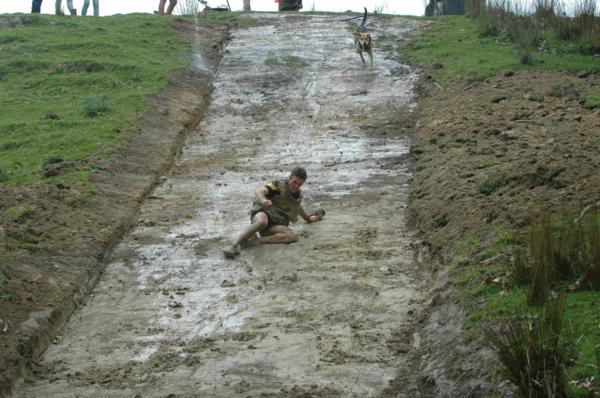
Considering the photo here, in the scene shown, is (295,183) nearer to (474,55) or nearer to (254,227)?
(254,227)

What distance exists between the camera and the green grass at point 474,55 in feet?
66.8

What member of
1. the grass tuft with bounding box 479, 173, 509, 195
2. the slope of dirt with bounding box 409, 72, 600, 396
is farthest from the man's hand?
the grass tuft with bounding box 479, 173, 509, 195

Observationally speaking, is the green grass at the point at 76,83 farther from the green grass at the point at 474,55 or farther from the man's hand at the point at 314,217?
the green grass at the point at 474,55

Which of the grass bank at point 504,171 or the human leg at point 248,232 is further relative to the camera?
the human leg at point 248,232

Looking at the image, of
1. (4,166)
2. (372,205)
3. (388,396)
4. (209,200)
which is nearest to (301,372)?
(388,396)

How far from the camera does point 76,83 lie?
21.6 metres

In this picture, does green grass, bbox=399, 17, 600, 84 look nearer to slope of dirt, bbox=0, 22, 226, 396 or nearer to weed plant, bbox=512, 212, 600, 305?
slope of dirt, bbox=0, 22, 226, 396

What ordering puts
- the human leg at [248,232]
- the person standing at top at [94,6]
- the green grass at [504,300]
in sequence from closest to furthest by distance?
the green grass at [504,300] → the human leg at [248,232] → the person standing at top at [94,6]

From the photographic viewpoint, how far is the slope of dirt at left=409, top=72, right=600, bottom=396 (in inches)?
326

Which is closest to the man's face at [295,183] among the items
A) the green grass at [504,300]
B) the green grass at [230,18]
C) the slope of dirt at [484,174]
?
the slope of dirt at [484,174]

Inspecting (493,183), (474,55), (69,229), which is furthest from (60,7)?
(493,183)

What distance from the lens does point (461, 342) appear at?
318 inches

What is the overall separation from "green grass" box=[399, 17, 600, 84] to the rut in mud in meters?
2.35

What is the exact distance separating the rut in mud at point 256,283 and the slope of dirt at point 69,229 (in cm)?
22
